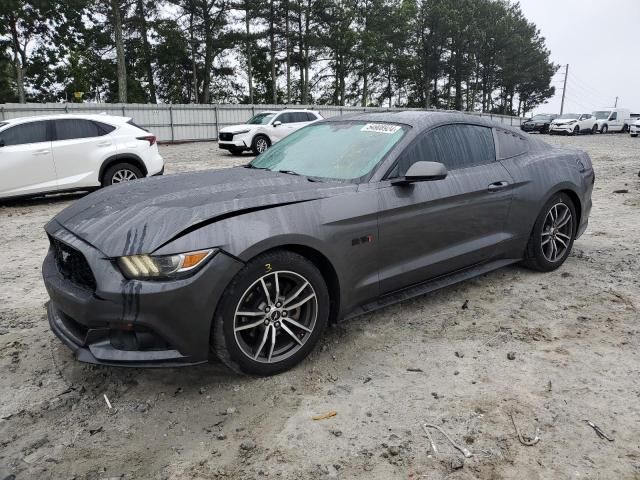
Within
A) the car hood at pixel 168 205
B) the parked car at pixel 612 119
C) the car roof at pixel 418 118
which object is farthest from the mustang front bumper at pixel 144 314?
the parked car at pixel 612 119

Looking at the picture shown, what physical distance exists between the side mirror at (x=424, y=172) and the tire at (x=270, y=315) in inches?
35.4

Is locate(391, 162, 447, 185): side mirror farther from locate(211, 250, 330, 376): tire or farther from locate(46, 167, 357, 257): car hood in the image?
locate(211, 250, 330, 376): tire

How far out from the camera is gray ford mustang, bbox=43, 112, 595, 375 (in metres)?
2.53

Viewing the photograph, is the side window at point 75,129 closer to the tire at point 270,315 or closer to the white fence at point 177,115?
the tire at point 270,315

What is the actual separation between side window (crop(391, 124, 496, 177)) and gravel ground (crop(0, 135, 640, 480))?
113 centimetres

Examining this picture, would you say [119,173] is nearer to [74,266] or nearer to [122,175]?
[122,175]

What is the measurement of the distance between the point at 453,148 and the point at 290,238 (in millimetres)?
1737

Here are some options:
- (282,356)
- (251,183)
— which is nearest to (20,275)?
(251,183)

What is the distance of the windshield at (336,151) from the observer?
136 inches

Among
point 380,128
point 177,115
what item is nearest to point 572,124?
point 177,115

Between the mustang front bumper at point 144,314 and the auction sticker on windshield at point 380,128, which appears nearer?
the mustang front bumper at point 144,314

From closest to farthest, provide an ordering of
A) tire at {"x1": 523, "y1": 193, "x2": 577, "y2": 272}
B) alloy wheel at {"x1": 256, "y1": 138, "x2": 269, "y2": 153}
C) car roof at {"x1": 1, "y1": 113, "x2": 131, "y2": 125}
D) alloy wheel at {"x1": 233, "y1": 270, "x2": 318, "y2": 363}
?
alloy wheel at {"x1": 233, "y1": 270, "x2": 318, "y2": 363}
tire at {"x1": 523, "y1": 193, "x2": 577, "y2": 272}
car roof at {"x1": 1, "y1": 113, "x2": 131, "y2": 125}
alloy wheel at {"x1": 256, "y1": 138, "x2": 269, "y2": 153}

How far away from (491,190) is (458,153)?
1.29 feet

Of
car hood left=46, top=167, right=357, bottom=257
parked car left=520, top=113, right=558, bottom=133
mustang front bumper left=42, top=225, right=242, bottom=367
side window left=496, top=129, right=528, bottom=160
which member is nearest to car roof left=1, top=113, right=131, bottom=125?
car hood left=46, top=167, right=357, bottom=257
